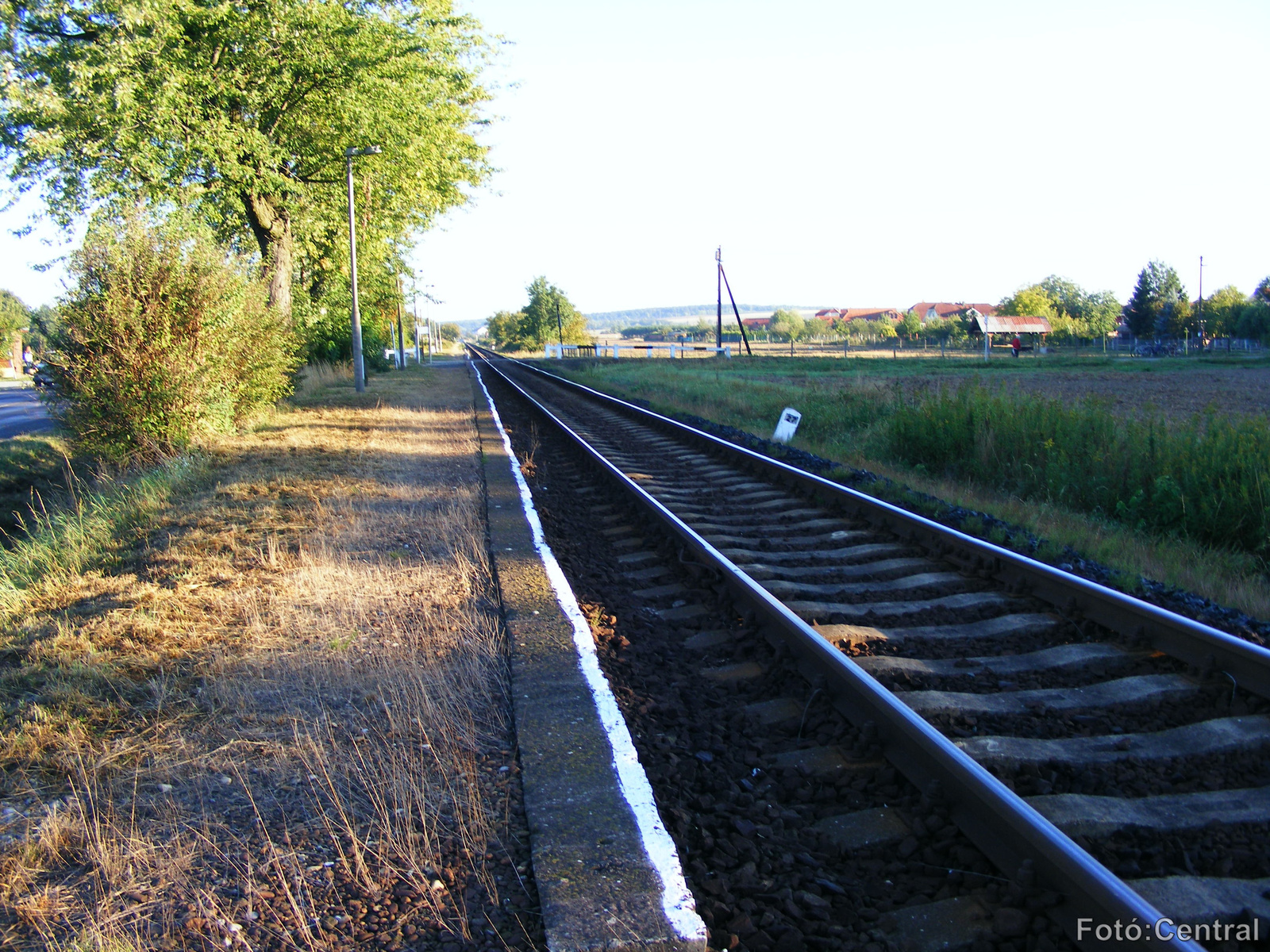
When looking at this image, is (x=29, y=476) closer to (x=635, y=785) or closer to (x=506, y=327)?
(x=635, y=785)

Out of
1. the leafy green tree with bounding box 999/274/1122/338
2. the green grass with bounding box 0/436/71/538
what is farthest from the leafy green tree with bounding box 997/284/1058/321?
the green grass with bounding box 0/436/71/538

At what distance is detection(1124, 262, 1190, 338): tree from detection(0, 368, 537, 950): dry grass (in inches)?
3801

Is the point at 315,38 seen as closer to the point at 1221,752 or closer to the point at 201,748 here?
the point at 201,748

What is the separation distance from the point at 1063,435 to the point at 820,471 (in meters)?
2.69

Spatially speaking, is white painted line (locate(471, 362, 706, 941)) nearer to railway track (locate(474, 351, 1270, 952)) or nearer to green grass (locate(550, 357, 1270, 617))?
railway track (locate(474, 351, 1270, 952))

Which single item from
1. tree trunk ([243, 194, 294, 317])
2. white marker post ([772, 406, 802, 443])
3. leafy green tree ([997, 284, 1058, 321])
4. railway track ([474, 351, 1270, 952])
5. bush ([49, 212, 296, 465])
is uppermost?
leafy green tree ([997, 284, 1058, 321])

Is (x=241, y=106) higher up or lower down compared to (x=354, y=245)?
higher up

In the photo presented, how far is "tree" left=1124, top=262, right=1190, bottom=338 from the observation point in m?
84.8

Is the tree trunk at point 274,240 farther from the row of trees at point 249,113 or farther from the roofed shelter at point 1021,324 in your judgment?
the roofed shelter at point 1021,324

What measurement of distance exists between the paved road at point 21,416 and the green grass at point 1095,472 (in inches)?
605

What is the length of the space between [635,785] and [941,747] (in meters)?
1.12

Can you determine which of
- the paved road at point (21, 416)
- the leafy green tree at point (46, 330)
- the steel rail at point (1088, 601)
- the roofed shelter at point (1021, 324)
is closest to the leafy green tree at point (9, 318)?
the paved road at point (21, 416)

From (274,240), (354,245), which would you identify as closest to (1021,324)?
(354,245)

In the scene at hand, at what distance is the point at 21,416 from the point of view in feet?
84.0
